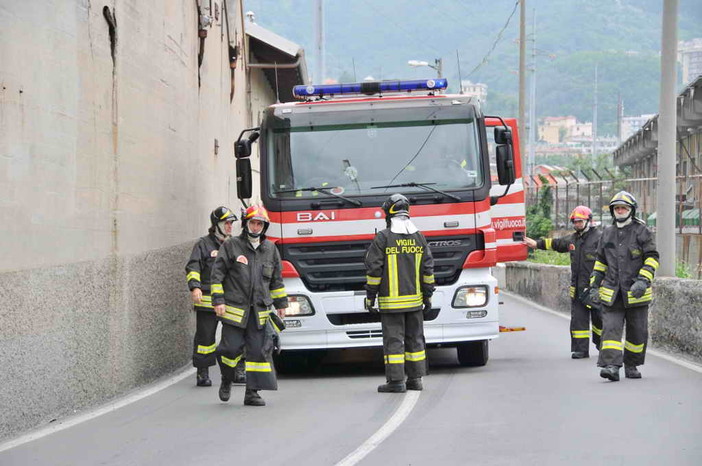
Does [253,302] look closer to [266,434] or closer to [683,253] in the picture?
[266,434]

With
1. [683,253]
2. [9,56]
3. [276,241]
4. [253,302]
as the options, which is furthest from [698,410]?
[683,253]

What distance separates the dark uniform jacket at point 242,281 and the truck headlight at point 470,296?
2.31 meters

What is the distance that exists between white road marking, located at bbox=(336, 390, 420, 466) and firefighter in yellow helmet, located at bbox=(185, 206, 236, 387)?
2.34 m

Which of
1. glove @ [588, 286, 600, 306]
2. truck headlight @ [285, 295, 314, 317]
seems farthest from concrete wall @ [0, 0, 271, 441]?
glove @ [588, 286, 600, 306]

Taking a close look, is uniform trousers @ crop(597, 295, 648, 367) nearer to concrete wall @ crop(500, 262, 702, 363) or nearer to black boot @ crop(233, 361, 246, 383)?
concrete wall @ crop(500, 262, 702, 363)

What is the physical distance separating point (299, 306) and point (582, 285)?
3.82 metres

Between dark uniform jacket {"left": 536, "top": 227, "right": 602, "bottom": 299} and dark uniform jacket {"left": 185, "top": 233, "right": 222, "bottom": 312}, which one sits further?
dark uniform jacket {"left": 536, "top": 227, "right": 602, "bottom": 299}

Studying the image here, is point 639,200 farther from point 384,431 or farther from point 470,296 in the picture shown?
point 384,431

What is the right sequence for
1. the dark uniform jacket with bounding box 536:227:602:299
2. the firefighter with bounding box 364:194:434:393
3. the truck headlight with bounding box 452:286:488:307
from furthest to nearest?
the dark uniform jacket with bounding box 536:227:602:299
the truck headlight with bounding box 452:286:488:307
the firefighter with bounding box 364:194:434:393

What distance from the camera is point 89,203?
34.1 ft

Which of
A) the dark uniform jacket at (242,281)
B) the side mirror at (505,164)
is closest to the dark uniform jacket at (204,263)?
the dark uniform jacket at (242,281)

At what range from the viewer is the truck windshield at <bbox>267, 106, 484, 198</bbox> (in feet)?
40.1

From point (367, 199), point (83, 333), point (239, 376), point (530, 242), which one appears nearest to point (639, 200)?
point (530, 242)

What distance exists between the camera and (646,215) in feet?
87.4
